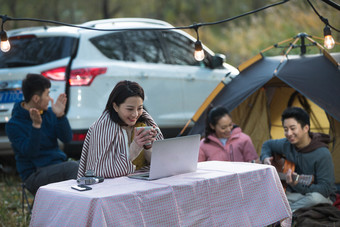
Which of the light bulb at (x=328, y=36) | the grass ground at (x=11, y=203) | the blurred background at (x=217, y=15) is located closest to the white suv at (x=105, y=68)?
the grass ground at (x=11, y=203)

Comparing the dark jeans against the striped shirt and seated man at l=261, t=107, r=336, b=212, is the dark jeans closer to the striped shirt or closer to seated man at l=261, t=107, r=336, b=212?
the striped shirt

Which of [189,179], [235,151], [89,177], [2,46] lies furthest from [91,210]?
[235,151]

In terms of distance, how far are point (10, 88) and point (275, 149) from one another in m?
3.20

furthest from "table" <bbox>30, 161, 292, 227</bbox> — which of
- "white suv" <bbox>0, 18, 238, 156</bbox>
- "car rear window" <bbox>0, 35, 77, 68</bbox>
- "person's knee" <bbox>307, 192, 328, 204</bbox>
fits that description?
"car rear window" <bbox>0, 35, 77, 68</bbox>

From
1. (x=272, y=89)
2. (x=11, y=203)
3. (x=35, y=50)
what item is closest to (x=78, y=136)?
(x=11, y=203)

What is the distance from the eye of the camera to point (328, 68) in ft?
19.1

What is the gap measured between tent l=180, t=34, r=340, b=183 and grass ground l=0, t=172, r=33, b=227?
2018mm

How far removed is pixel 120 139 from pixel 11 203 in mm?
2725

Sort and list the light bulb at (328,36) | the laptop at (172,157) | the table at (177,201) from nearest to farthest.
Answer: the table at (177,201) < the laptop at (172,157) < the light bulb at (328,36)

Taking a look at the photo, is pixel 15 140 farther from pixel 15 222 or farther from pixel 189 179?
pixel 189 179

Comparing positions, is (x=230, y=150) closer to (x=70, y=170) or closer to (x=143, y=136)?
(x=70, y=170)

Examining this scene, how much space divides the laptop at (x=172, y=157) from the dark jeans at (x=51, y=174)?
4.38 feet

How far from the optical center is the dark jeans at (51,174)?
16.4 feet

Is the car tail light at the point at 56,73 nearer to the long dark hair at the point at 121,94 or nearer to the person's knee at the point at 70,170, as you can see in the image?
the person's knee at the point at 70,170
